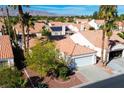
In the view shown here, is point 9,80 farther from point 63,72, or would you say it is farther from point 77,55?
point 77,55

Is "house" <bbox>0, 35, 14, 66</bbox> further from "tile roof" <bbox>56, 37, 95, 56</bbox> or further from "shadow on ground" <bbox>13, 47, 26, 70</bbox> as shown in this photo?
"tile roof" <bbox>56, 37, 95, 56</bbox>

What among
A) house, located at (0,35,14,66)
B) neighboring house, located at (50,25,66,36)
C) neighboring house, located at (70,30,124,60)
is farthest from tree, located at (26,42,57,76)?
neighboring house, located at (50,25,66,36)

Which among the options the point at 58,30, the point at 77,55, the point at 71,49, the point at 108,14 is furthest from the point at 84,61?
the point at 58,30

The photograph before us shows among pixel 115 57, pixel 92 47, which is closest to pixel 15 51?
pixel 92 47

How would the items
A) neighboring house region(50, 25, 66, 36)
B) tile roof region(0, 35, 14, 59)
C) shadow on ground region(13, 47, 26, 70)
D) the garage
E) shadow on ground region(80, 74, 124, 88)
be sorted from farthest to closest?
neighboring house region(50, 25, 66, 36), the garage, shadow on ground region(13, 47, 26, 70), tile roof region(0, 35, 14, 59), shadow on ground region(80, 74, 124, 88)

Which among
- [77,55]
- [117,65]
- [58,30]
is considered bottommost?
[117,65]

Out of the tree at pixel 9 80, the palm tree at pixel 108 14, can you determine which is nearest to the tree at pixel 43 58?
the tree at pixel 9 80

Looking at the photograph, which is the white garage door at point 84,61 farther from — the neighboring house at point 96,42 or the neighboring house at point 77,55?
the neighboring house at point 96,42
